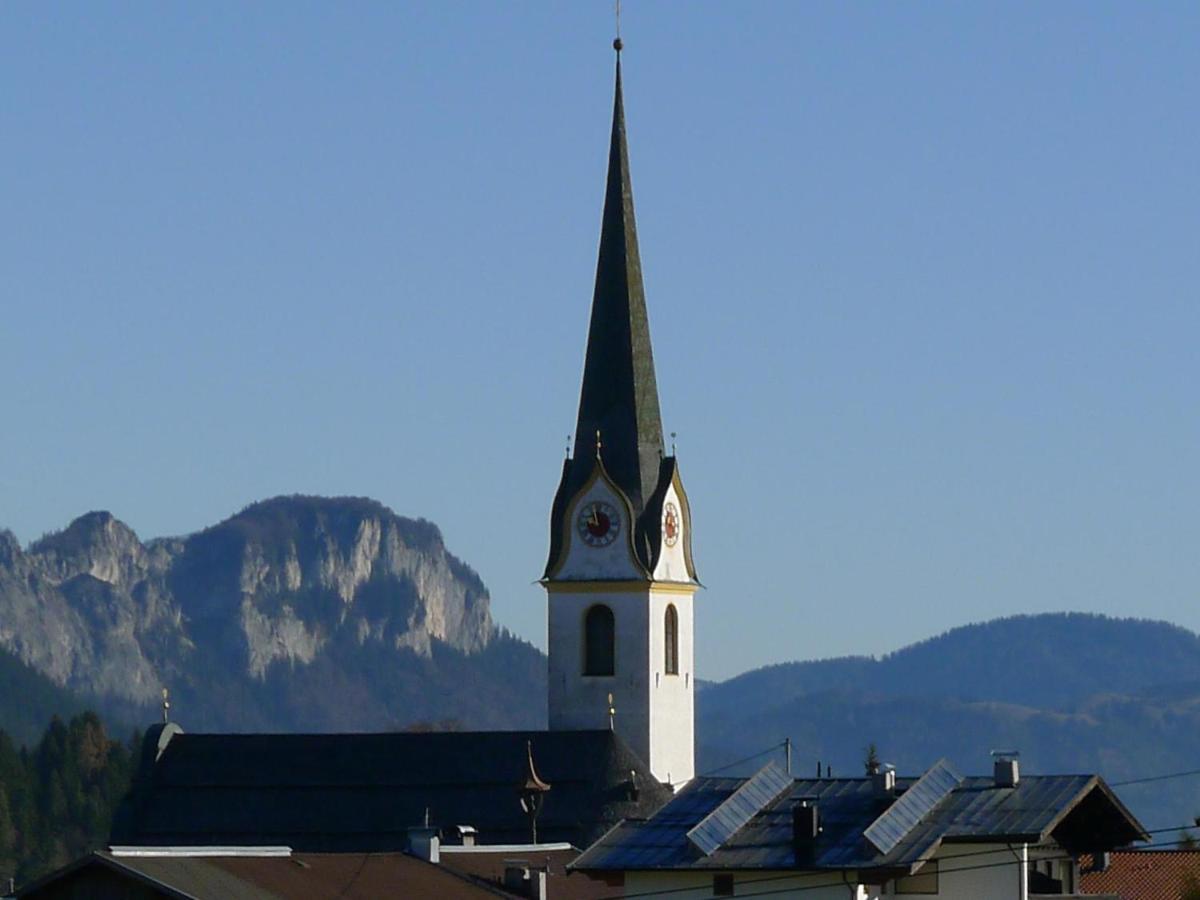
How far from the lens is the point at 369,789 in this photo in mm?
101312

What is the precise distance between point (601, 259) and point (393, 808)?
64.1 ft

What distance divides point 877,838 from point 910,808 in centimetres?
108

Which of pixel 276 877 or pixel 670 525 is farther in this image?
pixel 670 525

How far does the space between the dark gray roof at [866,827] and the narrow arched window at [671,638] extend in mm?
43268

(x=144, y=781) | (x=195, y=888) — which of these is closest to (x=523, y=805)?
(x=144, y=781)

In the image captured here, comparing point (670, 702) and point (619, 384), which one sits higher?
point (619, 384)

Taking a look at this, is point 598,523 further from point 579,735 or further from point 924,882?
point 924,882

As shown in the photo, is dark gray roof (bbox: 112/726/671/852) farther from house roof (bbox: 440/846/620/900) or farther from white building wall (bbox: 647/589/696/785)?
house roof (bbox: 440/846/620/900)

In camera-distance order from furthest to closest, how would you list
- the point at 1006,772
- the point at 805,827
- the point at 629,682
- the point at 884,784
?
the point at 629,682 → the point at 884,784 → the point at 1006,772 → the point at 805,827

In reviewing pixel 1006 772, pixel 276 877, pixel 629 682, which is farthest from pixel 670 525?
pixel 1006 772

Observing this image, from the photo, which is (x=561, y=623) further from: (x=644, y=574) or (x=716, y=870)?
(x=716, y=870)

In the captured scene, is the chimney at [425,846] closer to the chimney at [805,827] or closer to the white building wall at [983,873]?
the chimney at [805,827]

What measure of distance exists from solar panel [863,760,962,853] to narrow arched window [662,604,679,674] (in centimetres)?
4570

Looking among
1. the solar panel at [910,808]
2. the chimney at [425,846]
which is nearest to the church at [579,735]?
the chimney at [425,846]
